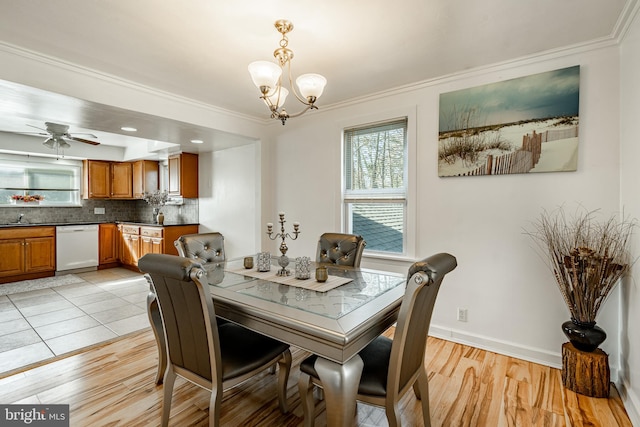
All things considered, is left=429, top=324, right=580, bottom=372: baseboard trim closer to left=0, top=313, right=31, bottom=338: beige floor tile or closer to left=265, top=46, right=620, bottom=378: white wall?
left=265, top=46, right=620, bottom=378: white wall

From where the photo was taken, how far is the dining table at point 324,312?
4.11 ft

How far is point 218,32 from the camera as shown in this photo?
6.80 ft

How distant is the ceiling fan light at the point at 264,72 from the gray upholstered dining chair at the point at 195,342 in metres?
1.12

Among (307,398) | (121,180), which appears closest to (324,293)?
(307,398)

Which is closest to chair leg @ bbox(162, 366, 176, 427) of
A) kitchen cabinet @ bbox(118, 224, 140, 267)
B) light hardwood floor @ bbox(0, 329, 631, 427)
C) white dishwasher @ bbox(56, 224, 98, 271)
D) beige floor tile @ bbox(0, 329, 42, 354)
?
light hardwood floor @ bbox(0, 329, 631, 427)

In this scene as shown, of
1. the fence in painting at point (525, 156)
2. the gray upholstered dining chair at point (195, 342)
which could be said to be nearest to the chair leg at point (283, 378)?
the gray upholstered dining chair at point (195, 342)

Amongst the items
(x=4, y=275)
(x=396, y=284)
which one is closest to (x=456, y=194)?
(x=396, y=284)

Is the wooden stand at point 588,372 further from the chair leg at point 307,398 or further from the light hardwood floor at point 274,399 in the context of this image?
the chair leg at point 307,398

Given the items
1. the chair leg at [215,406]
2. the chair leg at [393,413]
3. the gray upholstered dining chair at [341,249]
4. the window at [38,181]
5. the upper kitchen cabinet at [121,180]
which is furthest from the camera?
the upper kitchen cabinet at [121,180]

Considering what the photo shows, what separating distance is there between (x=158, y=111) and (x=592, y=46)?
3786mm

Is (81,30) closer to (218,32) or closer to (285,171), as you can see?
(218,32)

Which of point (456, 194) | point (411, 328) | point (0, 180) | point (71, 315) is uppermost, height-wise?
point (0, 180)

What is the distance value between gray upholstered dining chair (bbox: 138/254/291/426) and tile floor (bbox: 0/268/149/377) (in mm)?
1842

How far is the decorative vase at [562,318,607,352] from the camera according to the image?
→ 6.58 feet
